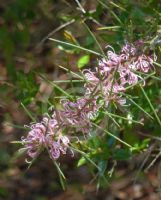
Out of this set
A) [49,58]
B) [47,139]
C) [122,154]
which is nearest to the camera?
[47,139]

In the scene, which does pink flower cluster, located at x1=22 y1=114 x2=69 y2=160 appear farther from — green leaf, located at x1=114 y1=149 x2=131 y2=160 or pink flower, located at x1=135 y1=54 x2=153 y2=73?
green leaf, located at x1=114 y1=149 x2=131 y2=160

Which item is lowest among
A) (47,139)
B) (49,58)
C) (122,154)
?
(49,58)

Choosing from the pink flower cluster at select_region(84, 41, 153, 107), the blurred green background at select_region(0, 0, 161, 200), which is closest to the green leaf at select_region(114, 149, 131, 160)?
the blurred green background at select_region(0, 0, 161, 200)

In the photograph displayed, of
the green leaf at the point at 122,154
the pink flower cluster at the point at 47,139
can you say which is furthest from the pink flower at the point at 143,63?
the green leaf at the point at 122,154

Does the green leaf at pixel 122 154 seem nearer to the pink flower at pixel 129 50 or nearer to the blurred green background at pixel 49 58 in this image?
the blurred green background at pixel 49 58

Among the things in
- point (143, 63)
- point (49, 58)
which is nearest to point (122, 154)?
point (143, 63)

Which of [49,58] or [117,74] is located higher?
[117,74]

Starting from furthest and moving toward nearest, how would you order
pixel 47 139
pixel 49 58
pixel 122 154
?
1. pixel 49 58
2. pixel 122 154
3. pixel 47 139

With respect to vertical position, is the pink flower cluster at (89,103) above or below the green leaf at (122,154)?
above

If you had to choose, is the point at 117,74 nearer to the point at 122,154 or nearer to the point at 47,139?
the point at 47,139
